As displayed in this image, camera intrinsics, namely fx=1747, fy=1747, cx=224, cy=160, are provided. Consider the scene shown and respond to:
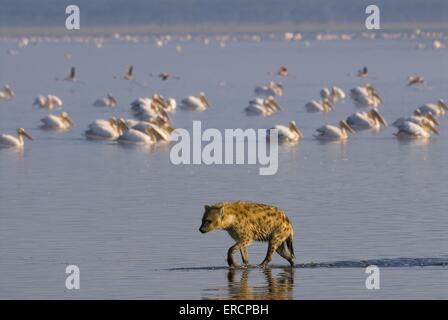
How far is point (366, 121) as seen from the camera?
45000mm

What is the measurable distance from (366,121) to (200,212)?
18.2m

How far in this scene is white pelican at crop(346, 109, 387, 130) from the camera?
44969 mm

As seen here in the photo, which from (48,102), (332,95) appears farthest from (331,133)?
(332,95)

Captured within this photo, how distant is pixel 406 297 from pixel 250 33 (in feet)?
A: 544

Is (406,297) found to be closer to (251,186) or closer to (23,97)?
(251,186)

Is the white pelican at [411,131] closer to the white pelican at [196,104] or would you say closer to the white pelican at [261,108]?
the white pelican at [261,108]

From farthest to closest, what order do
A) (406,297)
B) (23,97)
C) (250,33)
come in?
1. (250,33)
2. (23,97)
3. (406,297)

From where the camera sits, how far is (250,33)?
18488 centimetres

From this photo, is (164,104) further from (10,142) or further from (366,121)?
(10,142)

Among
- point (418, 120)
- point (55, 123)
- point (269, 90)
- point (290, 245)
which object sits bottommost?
point (290, 245)

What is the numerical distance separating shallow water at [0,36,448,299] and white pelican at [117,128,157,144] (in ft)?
1.01

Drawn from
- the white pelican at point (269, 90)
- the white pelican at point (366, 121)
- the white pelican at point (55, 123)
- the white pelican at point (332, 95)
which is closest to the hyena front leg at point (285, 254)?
the white pelican at point (366, 121)

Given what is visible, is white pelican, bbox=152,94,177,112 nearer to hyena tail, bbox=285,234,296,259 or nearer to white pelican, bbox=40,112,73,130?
white pelican, bbox=40,112,73,130
